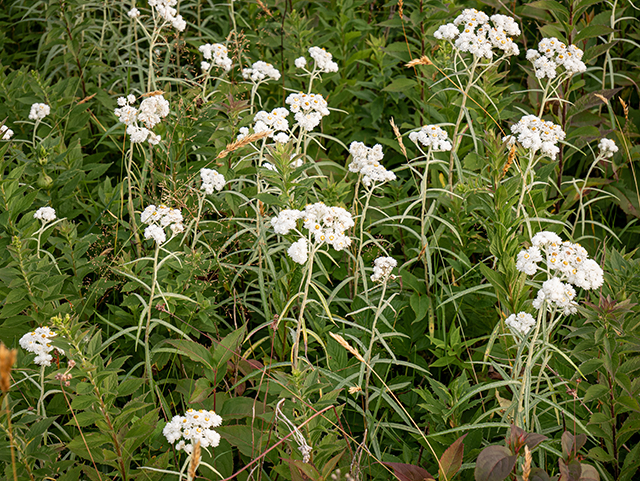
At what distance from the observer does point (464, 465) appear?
63.5 inches

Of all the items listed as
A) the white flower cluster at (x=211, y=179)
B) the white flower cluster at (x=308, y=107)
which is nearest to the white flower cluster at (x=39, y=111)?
the white flower cluster at (x=211, y=179)

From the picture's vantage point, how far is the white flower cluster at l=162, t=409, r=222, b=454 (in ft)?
4.41

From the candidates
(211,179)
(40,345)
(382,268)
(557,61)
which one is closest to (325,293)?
(382,268)

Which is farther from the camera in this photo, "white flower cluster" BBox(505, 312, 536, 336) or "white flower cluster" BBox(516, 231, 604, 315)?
"white flower cluster" BBox(505, 312, 536, 336)

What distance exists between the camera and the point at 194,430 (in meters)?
1.36

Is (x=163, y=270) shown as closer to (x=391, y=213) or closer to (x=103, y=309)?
(x=103, y=309)

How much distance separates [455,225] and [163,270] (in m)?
1.12

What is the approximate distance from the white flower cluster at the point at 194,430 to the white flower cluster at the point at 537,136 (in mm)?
1265

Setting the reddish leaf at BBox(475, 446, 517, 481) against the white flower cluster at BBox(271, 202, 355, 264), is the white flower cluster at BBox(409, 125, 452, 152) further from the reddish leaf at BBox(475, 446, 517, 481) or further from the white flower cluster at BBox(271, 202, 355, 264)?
the reddish leaf at BBox(475, 446, 517, 481)

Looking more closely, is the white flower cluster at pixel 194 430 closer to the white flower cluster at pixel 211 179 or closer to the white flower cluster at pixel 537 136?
the white flower cluster at pixel 211 179

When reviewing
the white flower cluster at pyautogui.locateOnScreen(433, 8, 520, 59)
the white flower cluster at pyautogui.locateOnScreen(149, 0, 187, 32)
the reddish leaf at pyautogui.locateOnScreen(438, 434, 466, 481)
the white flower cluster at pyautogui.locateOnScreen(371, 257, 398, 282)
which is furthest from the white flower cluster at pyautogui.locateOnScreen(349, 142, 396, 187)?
the white flower cluster at pyautogui.locateOnScreen(149, 0, 187, 32)

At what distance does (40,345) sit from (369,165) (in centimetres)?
116

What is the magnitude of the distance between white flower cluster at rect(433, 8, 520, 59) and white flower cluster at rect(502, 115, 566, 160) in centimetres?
34

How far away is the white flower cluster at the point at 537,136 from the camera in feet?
6.15
